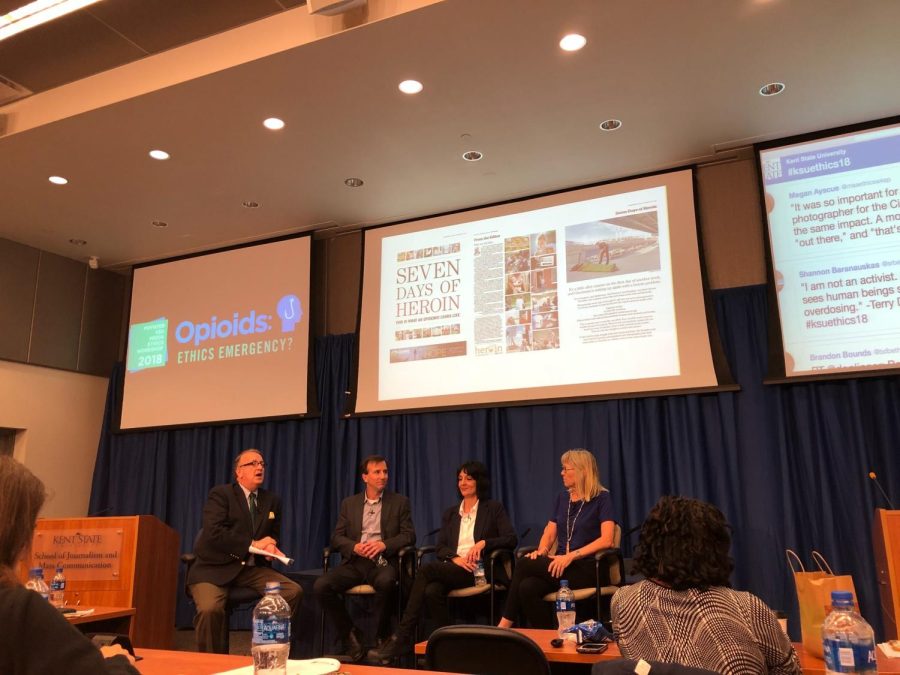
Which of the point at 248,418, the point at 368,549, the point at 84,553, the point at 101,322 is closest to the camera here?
the point at 84,553

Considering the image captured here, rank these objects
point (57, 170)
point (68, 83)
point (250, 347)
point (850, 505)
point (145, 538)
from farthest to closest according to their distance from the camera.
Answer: point (250, 347)
point (57, 170)
point (68, 83)
point (850, 505)
point (145, 538)

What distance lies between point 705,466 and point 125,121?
450cm

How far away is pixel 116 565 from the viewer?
4.07 m

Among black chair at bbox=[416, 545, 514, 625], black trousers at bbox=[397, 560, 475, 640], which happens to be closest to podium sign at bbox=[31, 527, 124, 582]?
black trousers at bbox=[397, 560, 475, 640]

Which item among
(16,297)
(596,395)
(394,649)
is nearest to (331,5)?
(596,395)

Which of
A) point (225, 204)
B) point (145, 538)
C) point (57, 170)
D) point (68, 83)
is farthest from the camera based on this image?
point (225, 204)

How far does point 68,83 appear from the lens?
4.91 meters

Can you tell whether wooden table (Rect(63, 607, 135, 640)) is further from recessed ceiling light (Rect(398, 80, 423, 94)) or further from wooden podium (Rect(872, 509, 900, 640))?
wooden podium (Rect(872, 509, 900, 640))

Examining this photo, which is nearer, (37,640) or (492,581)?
(37,640)

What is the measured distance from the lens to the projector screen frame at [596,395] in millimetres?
4895

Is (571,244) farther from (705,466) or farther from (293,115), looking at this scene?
(293,115)

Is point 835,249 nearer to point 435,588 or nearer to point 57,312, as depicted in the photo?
point 435,588

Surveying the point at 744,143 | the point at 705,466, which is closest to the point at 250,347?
the point at 705,466

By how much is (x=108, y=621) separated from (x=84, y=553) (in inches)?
22.8
